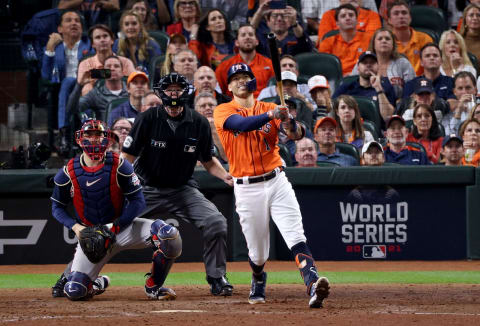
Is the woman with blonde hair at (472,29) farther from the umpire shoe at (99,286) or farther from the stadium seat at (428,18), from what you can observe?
the umpire shoe at (99,286)

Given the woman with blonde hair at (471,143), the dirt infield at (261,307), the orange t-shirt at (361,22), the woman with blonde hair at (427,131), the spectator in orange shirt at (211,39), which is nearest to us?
the dirt infield at (261,307)

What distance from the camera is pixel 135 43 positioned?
11672 mm

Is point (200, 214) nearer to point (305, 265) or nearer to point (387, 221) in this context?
point (305, 265)

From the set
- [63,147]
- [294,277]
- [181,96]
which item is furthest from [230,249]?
[181,96]

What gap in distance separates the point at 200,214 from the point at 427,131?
4217mm

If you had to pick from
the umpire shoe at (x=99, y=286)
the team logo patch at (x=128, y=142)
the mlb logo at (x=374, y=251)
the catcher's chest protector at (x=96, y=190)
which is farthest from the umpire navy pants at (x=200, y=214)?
the mlb logo at (x=374, y=251)

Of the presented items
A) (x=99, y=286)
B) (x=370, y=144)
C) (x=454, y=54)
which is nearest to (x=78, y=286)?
(x=99, y=286)

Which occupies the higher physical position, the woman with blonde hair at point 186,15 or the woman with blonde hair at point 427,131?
the woman with blonde hair at point 186,15

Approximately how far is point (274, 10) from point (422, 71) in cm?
223

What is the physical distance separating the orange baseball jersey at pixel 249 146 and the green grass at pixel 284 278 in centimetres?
190

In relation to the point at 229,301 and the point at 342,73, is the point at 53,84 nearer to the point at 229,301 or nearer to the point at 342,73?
the point at 342,73

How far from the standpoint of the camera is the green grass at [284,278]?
26.3ft

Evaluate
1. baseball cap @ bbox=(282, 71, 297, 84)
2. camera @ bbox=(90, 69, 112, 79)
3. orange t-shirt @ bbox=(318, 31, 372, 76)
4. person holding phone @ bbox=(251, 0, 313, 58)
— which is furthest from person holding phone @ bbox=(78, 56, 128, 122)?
orange t-shirt @ bbox=(318, 31, 372, 76)

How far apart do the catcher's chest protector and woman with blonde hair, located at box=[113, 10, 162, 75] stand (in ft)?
16.0
